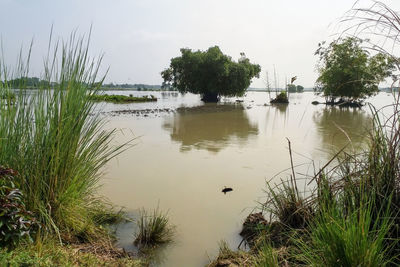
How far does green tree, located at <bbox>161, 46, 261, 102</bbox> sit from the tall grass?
76.6 ft

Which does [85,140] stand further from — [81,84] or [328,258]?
[328,258]

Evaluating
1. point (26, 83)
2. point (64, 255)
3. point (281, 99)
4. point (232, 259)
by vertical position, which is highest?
point (281, 99)

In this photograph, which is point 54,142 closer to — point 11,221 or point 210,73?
point 11,221

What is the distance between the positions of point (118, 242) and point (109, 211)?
0.58 m

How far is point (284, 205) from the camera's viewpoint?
283 cm

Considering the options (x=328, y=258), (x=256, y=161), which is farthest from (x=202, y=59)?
(x=328, y=258)

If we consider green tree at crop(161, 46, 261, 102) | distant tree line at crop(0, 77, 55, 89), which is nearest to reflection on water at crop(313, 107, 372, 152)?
distant tree line at crop(0, 77, 55, 89)

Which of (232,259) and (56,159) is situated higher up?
(56,159)

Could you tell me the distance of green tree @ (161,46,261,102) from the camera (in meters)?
26.1

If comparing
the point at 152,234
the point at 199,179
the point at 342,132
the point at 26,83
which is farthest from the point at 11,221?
the point at 342,132

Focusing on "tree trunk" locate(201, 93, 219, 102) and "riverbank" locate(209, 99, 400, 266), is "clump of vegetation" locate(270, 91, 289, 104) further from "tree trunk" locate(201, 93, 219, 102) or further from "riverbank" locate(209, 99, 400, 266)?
"riverbank" locate(209, 99, 400, 266)

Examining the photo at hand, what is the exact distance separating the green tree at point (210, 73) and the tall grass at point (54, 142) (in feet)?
76.6

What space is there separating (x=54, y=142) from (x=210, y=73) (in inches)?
974

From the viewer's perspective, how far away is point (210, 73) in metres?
26.4
